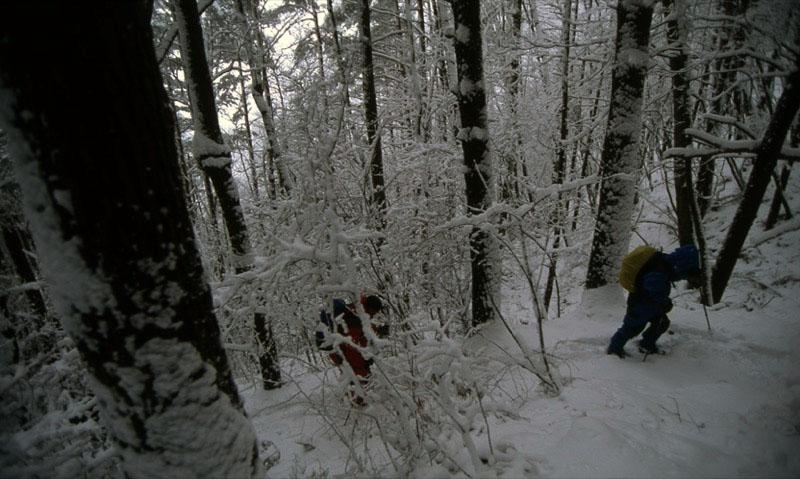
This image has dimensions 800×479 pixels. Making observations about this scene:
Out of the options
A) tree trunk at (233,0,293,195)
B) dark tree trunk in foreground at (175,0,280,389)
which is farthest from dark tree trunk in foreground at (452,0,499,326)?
tree trunk at (233,0,293,195)

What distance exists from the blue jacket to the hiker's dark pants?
0.03 meters

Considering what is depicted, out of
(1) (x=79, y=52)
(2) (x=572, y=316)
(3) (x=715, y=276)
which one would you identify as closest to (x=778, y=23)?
(3) (x=715, y=276)

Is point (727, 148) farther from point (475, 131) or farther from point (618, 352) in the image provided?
point (475, 131)

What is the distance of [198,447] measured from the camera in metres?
1.39

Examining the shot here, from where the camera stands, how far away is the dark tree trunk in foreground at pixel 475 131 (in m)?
4.26

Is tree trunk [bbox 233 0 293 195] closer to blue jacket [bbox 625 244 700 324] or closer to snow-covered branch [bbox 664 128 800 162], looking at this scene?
blue jacket [bbox 625 244 700 324]

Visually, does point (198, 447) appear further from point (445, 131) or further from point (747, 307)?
point (445, 131)

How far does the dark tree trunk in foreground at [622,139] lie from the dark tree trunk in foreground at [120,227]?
16.3 ft

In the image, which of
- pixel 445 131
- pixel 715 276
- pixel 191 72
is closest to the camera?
pixel 191 72

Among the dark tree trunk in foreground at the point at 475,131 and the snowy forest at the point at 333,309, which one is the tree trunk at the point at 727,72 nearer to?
the snowy forest at the point at 333,309

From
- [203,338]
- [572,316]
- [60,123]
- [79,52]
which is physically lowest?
Answer: [572,316]

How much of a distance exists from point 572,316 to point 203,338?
16.5 feet

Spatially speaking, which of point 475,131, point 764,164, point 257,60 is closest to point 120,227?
point 475,131

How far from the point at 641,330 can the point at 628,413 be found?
1.34m
